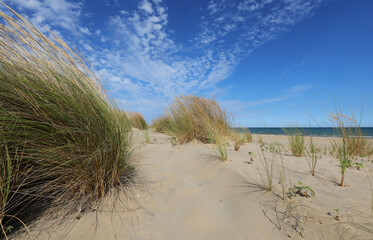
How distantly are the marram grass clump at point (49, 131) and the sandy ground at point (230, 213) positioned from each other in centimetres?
25

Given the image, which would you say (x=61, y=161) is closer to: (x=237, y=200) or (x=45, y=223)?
(x=45, y=223)

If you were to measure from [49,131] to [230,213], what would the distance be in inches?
70.2

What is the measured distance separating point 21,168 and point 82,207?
60 cm

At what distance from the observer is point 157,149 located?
3.69 metres

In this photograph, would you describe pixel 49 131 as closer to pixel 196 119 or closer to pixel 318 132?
pixel 196 119

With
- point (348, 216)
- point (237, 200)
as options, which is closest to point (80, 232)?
point (237, 200)

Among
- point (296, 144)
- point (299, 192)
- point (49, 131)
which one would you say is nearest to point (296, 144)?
point (296, 144)

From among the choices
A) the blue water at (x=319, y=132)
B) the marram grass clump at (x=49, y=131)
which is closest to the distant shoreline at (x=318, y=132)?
the blue water at (x=319, y=132)

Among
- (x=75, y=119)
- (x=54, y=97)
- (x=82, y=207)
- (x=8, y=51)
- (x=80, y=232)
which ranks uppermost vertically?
(x=8, y=51)

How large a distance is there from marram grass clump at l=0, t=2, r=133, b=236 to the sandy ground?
0.81ft

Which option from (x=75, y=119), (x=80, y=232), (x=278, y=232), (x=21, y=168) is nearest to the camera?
(x=278, y=232)

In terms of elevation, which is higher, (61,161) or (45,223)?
(61,161)

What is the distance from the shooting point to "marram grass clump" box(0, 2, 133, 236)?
1330 millimetres

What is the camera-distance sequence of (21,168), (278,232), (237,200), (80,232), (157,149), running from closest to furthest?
(278,232) < (80,232) < (21,168) < (237,200) < (157,149)
